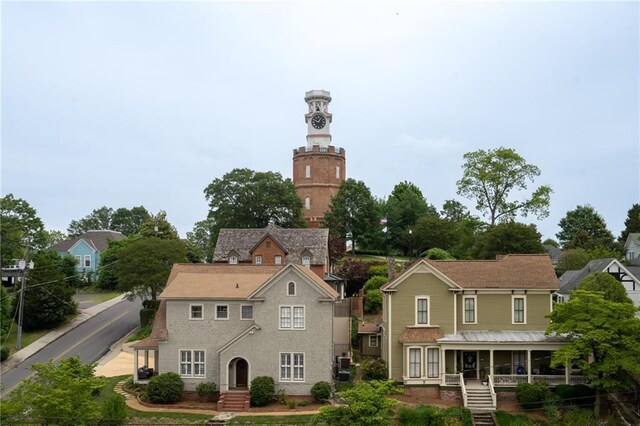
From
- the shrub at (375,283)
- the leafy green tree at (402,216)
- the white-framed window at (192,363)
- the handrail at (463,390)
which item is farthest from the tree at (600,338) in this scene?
the leafy green tree at (402,216)

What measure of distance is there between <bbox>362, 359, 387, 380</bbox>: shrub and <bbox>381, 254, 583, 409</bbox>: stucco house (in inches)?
15.6

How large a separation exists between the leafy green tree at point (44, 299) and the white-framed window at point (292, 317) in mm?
25974

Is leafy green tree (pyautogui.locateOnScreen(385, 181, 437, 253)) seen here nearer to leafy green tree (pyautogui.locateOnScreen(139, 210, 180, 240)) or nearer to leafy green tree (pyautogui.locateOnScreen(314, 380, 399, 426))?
leafy green tree (pyautogui.locateOnScreen(139, 210, 180, 240))

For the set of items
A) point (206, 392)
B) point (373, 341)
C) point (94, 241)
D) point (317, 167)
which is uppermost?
point (317, 167)

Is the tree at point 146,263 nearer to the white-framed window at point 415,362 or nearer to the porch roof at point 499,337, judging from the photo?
the white-framed window at point 415,362

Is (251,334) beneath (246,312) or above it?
beneath

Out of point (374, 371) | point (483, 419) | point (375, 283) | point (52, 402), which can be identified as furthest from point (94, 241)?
point (483, 419)

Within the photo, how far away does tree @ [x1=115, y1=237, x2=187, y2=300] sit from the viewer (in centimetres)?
5447

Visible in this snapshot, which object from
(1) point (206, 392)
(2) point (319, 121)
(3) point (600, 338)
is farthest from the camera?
(2) point (319, 121)

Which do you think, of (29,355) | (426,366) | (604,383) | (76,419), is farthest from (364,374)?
(29,355)

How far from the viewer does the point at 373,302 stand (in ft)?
180

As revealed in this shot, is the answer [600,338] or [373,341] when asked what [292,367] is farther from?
[600,338]

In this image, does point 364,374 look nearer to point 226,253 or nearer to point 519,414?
point 519,414

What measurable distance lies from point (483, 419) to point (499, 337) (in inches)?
218
